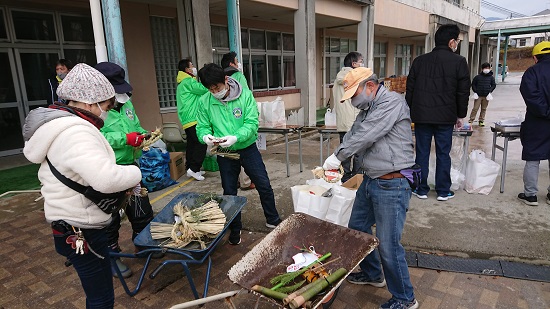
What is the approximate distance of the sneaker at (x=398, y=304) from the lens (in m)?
2.44

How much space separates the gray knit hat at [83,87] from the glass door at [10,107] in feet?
21.3

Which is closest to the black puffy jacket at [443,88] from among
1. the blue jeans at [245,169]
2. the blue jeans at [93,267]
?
the blue jeans at [245,169]

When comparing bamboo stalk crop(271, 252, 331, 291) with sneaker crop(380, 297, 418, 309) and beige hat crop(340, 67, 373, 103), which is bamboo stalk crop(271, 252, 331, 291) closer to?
sneaker crop(380, 297, 418, 309)

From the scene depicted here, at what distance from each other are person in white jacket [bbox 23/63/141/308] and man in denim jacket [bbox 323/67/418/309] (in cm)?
143

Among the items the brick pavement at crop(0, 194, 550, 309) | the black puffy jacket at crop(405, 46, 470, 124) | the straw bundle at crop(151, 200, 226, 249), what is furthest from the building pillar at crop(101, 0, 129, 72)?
the black puffy jacket at crop(405, 46, 470, 124)

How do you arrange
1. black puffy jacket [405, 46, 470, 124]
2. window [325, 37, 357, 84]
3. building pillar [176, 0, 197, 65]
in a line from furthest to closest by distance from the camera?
window [325, 37, 357, 84] → building pillar [176, 0, 197, 65] → black puffy jacket [405, 46, 470, 124]

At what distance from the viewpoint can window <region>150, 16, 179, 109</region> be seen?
27.9 feet

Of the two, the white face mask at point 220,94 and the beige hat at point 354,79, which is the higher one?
the beige hat at point 354,79

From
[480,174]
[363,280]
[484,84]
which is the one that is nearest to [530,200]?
[480,174]

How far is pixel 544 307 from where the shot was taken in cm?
250

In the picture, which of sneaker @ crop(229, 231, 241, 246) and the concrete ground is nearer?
the concrete ground

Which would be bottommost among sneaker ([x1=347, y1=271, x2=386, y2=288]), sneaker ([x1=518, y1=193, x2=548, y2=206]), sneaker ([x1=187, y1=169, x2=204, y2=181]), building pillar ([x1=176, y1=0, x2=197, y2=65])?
sneaker ([x1=347, y1=271, x2=386, y2=288])

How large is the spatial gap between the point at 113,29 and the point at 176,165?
2.26 meters

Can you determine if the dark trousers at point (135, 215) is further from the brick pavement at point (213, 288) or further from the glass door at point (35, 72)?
the glass door at point (35, 72)
